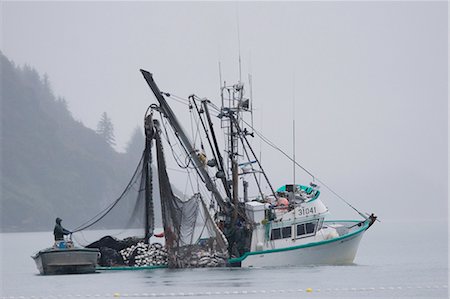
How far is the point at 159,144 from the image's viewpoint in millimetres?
40969

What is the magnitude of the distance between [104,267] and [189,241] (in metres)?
3.82

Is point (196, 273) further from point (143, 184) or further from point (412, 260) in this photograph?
point (412, 260)

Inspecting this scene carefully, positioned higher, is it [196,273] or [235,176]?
[235,176]

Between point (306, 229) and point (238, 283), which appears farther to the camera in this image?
point (306, 229)

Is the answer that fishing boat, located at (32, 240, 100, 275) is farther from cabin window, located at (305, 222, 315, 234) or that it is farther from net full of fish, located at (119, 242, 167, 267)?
cabin window, located at (305, 222, 315, 234)


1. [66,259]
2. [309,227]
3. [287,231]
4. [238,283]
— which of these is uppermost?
[309,227]

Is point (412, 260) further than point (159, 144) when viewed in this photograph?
Yes

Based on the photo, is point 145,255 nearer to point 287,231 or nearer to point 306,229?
point 287,231

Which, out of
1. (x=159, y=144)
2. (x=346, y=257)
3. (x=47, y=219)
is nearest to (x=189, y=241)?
(x=159, y=144)

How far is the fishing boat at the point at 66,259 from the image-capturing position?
38.9m

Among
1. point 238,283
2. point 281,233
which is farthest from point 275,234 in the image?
point 238,283

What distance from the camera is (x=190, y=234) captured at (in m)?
39.5

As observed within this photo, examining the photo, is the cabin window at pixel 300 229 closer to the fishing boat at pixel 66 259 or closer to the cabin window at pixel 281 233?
the cabin window at pixel 281 233

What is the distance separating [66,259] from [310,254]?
30.8 ft
